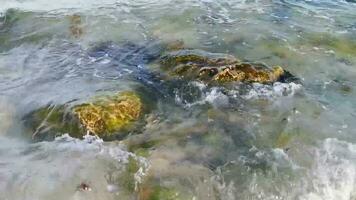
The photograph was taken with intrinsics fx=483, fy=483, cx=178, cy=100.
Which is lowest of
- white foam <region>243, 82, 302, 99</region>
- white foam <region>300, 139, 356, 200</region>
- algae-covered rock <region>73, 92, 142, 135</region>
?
white foam <region>300, 139, 356, 200</region>

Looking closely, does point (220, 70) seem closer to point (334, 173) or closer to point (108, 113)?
point (108, 113)

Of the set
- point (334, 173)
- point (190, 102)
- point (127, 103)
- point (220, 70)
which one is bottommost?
point (334, 173)

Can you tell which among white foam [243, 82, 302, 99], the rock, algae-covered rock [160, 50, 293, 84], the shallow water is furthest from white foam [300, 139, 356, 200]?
the rock

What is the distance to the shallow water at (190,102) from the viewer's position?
7484 millimetres

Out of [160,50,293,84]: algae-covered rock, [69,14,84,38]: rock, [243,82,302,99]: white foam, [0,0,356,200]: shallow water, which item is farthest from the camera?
[69,14,84,38]: rock

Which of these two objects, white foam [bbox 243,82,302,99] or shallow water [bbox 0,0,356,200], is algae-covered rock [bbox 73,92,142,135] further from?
white foam [bbox 243,82,302,99]

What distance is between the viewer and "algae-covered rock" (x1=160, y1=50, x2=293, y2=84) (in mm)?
10461

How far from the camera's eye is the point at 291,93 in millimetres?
10188

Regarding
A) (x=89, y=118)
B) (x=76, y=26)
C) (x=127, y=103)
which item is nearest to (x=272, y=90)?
(x=127, y=103)

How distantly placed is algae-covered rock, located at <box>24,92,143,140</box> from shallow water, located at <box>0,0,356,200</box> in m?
0.24

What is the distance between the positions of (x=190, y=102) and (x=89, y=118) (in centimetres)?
215

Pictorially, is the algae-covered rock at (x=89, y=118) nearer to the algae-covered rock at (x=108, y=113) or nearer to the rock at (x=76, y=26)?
the algae-covered rock at (x=108, y=113)

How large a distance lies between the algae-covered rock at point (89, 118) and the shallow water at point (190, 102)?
242mm

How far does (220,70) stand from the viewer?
34.4 feet
